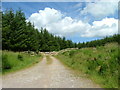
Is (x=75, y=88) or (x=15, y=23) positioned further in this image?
(x=15, y=23)

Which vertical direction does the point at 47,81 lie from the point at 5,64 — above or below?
below

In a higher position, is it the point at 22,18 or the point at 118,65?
the point at 22,18

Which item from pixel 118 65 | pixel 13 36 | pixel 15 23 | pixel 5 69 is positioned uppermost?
pixel 15 23

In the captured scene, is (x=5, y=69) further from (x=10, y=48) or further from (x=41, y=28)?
(x=41, y=28)

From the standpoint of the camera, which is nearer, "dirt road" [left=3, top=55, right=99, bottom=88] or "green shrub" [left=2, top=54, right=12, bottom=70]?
"dirt road" [left=3, top=55, right=99, bottom=88]

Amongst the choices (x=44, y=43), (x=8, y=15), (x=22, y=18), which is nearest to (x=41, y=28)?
(x=44, y=43)

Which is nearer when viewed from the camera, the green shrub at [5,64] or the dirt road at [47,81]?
the dirt road at [47,81]

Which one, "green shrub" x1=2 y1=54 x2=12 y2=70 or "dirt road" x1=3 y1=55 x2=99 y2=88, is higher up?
"green shrub" x1=2 y1=54 x2=12 y2=70

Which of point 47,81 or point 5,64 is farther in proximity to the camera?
point 5,64

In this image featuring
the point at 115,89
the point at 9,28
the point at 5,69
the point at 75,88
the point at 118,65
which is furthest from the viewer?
the point at 9,28

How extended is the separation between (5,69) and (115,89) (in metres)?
9.37

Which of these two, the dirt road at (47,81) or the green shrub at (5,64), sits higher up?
the green shrub at (5,64)

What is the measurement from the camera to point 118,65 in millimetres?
7855

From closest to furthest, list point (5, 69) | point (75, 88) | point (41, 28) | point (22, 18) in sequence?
point (75, 88)
point (5, 69)
point (22, 18)
point (41, 28)
